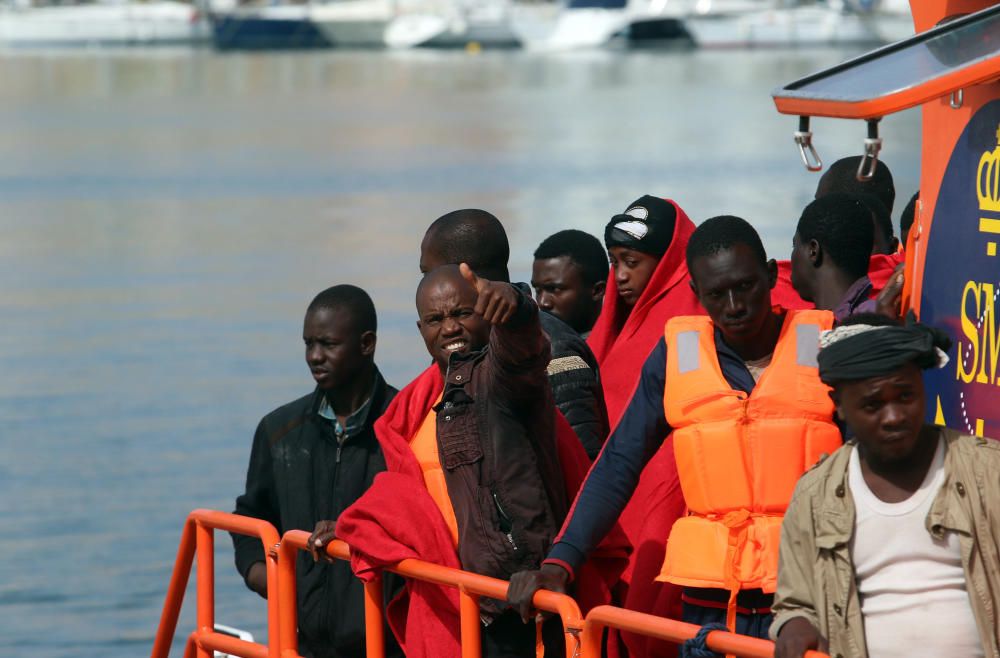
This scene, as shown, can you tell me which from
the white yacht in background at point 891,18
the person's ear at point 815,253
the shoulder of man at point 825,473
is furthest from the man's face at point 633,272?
the white yacht in background at point 891,18

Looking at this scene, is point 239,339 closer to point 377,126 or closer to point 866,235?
point 866,235

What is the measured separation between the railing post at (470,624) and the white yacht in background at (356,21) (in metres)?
91.2

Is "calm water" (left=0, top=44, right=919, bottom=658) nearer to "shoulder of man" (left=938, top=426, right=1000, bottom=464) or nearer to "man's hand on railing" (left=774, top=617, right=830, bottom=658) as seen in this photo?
"man's hand on railing" (left=774, top=617, right=830, bottom=658)

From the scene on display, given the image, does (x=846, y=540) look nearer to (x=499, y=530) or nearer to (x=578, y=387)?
(x=499, y=530)

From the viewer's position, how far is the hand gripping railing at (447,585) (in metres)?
4.05

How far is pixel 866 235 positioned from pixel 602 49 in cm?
8885

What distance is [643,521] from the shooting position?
464 centimetres

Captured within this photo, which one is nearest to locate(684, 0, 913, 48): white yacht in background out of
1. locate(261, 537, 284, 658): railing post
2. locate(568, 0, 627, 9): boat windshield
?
locate(568, 0, 627, 9): boat windshield

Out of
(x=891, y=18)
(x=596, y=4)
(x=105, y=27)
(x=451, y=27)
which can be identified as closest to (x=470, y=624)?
(x=891, y=18)

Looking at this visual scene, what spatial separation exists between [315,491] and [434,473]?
1.04 meters

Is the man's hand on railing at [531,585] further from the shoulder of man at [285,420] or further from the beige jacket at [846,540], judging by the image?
the shoulder of man at [285,420]

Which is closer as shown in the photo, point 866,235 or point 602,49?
point 866,235

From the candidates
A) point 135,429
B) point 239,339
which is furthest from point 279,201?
point 135,429

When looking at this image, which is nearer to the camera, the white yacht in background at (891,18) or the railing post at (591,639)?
the railing post at (591,639)
